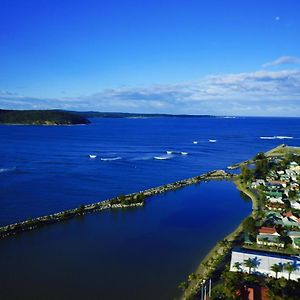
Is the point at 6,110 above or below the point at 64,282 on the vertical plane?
above

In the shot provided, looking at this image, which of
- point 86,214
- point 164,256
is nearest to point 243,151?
point 86,214

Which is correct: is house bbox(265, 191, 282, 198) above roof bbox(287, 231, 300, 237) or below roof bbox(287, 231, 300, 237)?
above

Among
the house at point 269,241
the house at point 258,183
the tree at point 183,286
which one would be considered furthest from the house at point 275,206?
the tree at point 183,286

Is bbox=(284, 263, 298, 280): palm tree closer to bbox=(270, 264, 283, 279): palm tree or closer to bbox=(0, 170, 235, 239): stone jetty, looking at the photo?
bbox=(270, 264, 283, 279): palm tree

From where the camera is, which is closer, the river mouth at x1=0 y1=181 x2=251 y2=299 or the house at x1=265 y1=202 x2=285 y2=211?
the river mouth at x1=0 y1=181 x2=251 y2=299

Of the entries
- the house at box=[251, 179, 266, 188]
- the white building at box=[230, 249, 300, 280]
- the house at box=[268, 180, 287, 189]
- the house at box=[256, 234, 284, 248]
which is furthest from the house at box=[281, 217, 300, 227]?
the house at box=[251, 179, 266, 188]

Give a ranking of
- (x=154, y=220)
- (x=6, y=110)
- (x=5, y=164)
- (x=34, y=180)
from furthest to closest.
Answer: (x=6, y=110) → (x=5, y=164) → (x=34, y=180) → (x=154, y=220)

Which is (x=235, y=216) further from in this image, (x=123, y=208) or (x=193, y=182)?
(x=193, y=182)
